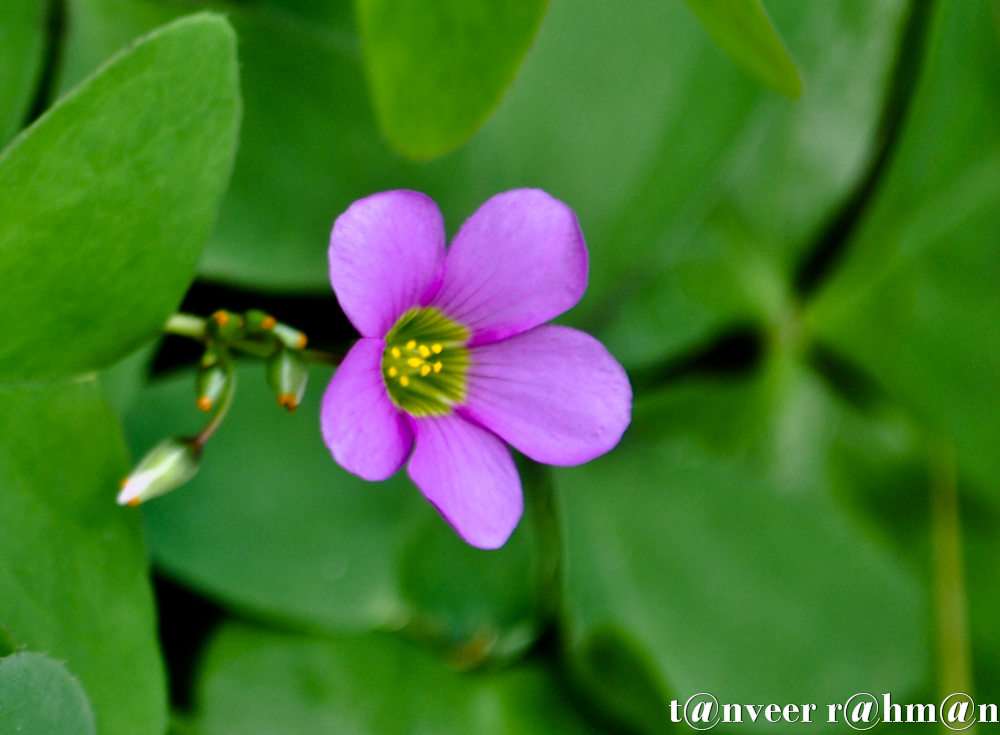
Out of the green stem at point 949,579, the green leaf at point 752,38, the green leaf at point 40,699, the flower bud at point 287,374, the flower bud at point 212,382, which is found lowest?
the green stem at point 949,579

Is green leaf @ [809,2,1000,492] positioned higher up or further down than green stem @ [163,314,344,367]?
further down

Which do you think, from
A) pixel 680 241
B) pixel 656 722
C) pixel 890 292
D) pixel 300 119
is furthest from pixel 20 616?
pixel 890 292

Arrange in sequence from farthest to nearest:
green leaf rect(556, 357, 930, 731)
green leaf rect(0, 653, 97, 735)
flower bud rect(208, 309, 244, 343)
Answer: green leaf rect(556, 357, 930, 731), flower bud rect(208, 309, 244, 343), green leaf rect(0, 653, 97, 735)

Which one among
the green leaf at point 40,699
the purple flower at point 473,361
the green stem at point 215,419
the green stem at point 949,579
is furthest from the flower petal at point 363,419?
the green stem at point 949,579

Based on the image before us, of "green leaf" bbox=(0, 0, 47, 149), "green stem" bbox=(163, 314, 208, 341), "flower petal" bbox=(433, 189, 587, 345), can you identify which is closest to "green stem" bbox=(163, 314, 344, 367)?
"green stem" bbox=(163, 314, 208, 341)

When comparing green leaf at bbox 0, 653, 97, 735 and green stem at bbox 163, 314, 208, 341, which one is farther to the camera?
green stem at bbox 163, 314, 208, 341

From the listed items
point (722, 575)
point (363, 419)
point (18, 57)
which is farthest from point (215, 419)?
point (722, 575)

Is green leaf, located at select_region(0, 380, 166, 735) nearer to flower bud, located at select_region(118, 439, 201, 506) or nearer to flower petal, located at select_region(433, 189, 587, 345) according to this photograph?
flower bud, located at select_region(118, 439, 201, 506)

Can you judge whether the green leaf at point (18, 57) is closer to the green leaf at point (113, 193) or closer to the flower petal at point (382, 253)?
the green leaf at point (113, 193)
